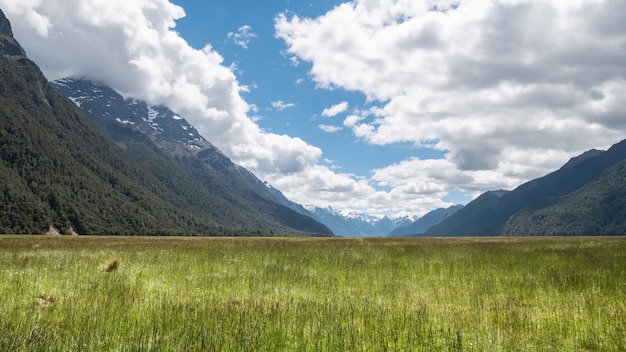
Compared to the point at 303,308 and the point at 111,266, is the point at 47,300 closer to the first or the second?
the point at 111,266

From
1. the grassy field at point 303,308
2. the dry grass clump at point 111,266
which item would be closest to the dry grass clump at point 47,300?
the grassy field at point 303,308

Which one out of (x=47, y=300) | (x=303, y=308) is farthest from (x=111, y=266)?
(x=303, y=308)

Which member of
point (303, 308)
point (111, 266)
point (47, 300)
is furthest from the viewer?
point (111, 266)

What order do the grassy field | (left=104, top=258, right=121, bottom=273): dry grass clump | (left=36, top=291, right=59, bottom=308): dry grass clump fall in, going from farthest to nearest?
1. (left=104, top=258, right=121, bottom=273): dry grass clump
2. (left=36, top=291, right=59, bottom=308): dry grass clump
3. the grassy field

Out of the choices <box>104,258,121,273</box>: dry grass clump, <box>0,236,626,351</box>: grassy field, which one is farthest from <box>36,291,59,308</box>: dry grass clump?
<box>104,258,121,273</box>: dry grass clump

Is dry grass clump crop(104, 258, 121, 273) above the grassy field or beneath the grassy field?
above

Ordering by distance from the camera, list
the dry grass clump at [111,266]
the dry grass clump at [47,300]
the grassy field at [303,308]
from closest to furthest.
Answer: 1. the grassy field at [303,308]
2. the dry grass clump at [47,300]
3. the dry grass clump at [111,266]

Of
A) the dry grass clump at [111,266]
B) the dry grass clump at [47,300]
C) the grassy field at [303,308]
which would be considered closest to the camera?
the grassy field at [303,308]

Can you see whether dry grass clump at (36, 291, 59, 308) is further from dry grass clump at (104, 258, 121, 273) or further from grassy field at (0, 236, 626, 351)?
dry grass clump at (104, 258, 121, 273)

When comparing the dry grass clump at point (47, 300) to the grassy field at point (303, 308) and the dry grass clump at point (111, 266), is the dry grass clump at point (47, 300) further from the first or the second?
the dry grass clump at point (111, 266)

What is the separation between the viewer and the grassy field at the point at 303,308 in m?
8.14

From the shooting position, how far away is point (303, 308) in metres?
11.2

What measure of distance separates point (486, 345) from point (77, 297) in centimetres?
1188

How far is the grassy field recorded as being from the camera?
26.7ft
